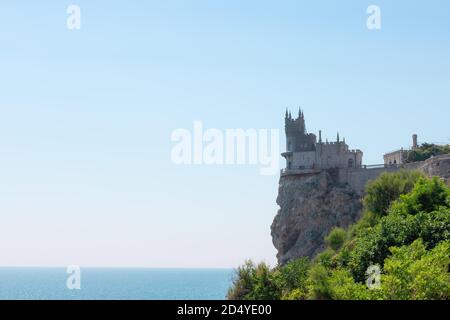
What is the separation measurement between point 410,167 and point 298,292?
4663cm

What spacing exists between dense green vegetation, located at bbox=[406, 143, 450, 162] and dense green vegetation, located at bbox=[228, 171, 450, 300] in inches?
1365

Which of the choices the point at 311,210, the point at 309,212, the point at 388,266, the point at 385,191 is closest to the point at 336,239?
the point at 385,191

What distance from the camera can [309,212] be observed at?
96688 millimetres

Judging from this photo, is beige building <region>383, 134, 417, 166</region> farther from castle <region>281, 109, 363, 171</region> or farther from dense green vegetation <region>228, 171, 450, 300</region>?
dense green vegetation <region>228, 171, 450, 300</region>

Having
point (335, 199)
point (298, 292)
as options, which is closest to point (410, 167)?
point (335, 199)

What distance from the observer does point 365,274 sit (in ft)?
138

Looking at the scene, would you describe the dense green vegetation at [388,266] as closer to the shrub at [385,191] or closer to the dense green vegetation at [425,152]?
the shrub at [385,191]

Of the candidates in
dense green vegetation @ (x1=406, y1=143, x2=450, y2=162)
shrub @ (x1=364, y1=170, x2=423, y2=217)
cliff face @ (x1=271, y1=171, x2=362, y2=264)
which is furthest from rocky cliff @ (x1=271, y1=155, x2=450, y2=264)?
shrub @ (x1=364, y1=170, x2=423, y2=217)

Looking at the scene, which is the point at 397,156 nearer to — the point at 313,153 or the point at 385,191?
the point at 313,153

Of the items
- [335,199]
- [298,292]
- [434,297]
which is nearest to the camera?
[434,297]

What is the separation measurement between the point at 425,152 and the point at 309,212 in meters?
16.9

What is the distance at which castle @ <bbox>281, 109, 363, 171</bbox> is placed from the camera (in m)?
100

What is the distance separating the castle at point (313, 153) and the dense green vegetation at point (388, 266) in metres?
36.6
